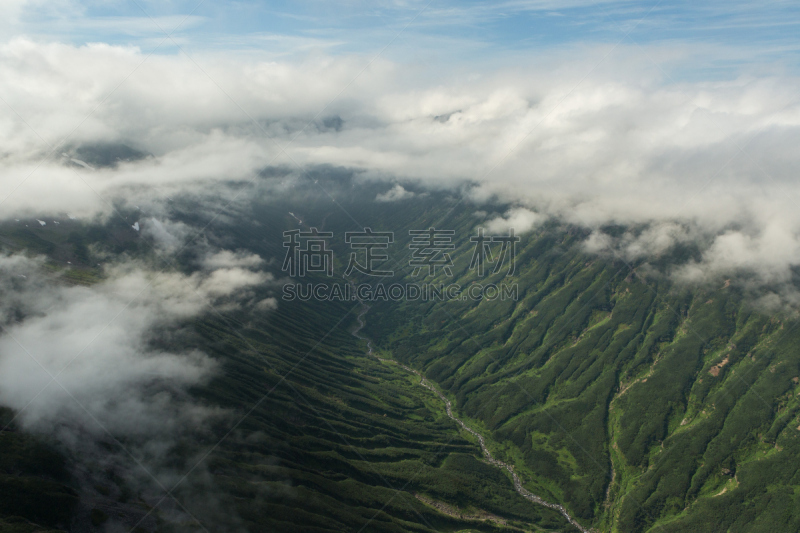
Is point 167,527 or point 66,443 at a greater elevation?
point 66,443

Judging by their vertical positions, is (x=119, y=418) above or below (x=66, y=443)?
below

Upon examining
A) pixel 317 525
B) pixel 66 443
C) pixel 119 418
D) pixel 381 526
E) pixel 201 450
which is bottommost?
pixel 381 526

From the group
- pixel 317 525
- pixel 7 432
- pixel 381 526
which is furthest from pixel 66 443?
pixel 381 526

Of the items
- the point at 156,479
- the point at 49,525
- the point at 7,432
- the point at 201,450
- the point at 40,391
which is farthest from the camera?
the point at 201,450

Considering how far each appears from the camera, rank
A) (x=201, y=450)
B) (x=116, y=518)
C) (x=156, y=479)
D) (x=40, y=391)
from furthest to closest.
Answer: (x=201, y=450) < (x=40, y=391) < (x=156, y=479) < (x=116, y=518)

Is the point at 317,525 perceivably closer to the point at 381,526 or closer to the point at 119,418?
the point at 381,526

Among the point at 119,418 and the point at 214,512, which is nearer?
the point at 214,512

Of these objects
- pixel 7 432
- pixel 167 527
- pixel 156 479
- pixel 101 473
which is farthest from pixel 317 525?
pixel 7 432

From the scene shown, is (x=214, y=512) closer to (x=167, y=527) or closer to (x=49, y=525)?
(x=167, y=527)

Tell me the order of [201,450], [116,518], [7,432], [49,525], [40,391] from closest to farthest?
[49,525]
[116,518]
[7,432]
[40,391]
[201,450]
